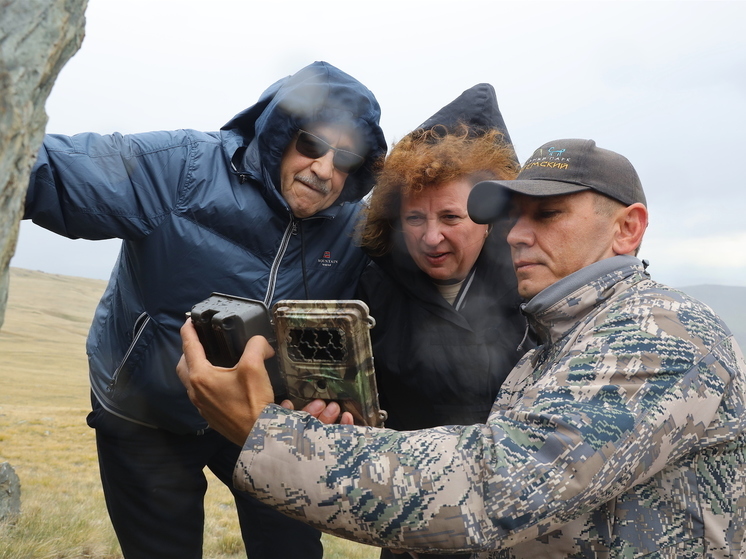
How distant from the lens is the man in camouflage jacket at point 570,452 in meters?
1.60

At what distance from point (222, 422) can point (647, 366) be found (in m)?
1.28

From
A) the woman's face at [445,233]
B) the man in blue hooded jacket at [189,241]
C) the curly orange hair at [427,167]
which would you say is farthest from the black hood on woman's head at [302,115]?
the woman's face at [445,233]

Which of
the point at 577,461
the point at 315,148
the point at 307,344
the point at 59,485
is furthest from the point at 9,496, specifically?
the point at 577,461

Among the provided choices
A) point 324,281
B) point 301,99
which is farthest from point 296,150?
point 324,281

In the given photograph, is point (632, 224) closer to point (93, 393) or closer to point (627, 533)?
point (627, 533)

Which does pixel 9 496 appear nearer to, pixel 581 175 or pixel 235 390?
pixel 235 390

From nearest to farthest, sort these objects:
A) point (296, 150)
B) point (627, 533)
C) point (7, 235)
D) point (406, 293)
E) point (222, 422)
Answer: point (7, 235) → point (627, 533) → point (222, 422) → point (296, 150) → point (406, 293)

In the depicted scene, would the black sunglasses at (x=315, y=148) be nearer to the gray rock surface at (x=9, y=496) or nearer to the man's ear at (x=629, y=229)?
the man's ear at (x=629, y=229)

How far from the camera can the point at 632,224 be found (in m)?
2.23

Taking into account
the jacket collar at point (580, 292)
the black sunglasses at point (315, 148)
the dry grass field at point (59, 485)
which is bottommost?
the dry grass field at point (59, 485)

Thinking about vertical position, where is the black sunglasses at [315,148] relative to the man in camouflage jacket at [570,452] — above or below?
above

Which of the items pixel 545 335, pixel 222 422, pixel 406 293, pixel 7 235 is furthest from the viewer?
pixel 406 293

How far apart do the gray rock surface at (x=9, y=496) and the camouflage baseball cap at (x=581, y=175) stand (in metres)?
6.23

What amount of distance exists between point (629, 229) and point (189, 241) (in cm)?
201
